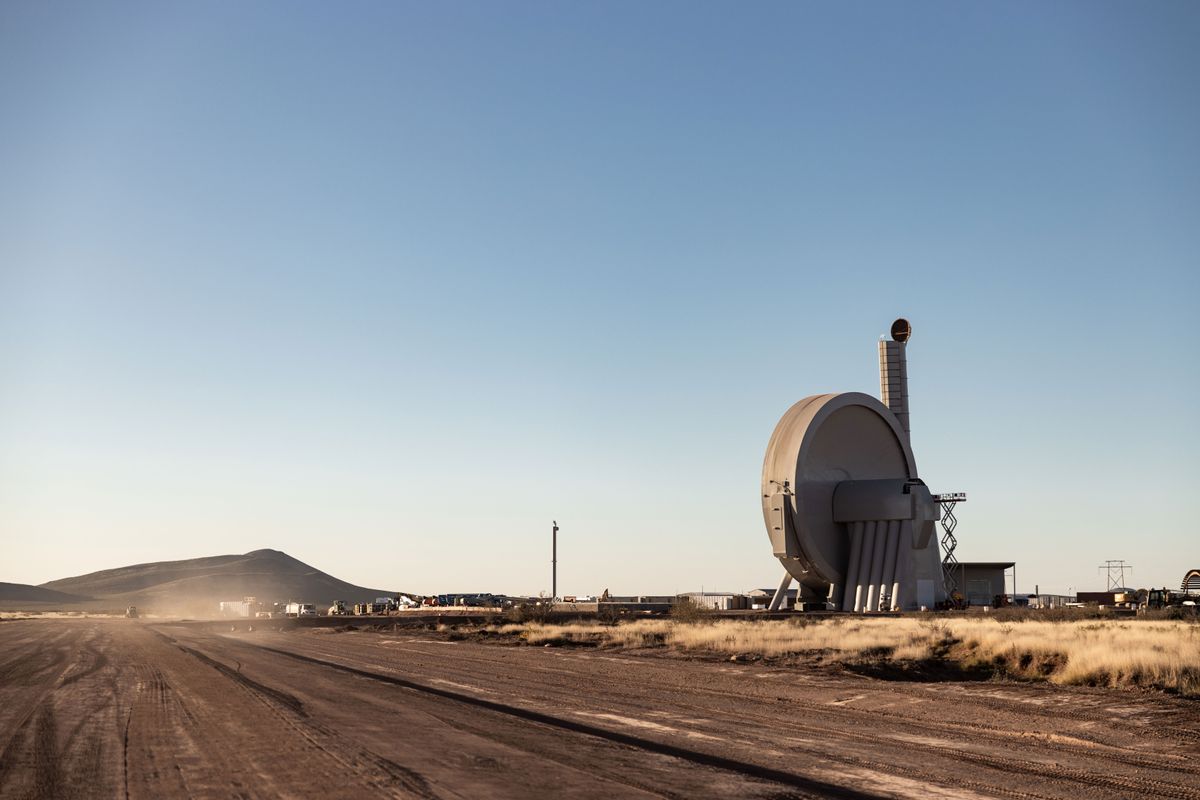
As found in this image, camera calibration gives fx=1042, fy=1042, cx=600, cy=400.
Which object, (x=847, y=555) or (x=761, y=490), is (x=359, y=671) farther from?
(x=847, y=555)

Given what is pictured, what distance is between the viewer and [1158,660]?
63.5 ft

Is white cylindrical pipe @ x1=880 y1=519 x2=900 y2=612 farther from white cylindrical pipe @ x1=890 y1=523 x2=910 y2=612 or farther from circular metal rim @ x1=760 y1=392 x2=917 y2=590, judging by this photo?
circular metal rim @ x1=760 y1=392 x2=917 y2=590

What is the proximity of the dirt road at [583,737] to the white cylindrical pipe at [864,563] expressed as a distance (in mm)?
43254

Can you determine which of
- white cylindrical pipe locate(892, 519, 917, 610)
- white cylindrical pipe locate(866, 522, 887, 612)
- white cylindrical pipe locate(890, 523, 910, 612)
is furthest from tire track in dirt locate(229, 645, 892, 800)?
white cylindrical pipe locate(892, 519, 917, 610)

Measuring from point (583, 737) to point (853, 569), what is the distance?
55.7m

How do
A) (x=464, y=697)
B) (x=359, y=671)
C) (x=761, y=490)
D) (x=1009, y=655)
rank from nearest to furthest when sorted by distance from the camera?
(x=464, y=697) < (x=1009, y=655) < (x=359, y=671) < (x=761, y=490)

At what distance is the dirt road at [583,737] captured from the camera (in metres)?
10.1

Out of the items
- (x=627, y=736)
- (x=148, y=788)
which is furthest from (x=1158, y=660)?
(x=148, y=788)

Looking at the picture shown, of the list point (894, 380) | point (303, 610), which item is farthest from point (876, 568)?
point (303, 610)

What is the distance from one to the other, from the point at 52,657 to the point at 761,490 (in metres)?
43.4

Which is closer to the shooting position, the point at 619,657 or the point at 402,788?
the point at 402,788

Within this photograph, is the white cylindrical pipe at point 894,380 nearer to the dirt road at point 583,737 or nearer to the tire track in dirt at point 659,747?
the dirt road at point 583,737

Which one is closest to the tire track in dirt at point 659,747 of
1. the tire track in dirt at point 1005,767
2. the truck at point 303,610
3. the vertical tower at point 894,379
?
the tire track in dirt at point 1005,767

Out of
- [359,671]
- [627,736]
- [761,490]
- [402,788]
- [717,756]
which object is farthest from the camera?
[761,490]
